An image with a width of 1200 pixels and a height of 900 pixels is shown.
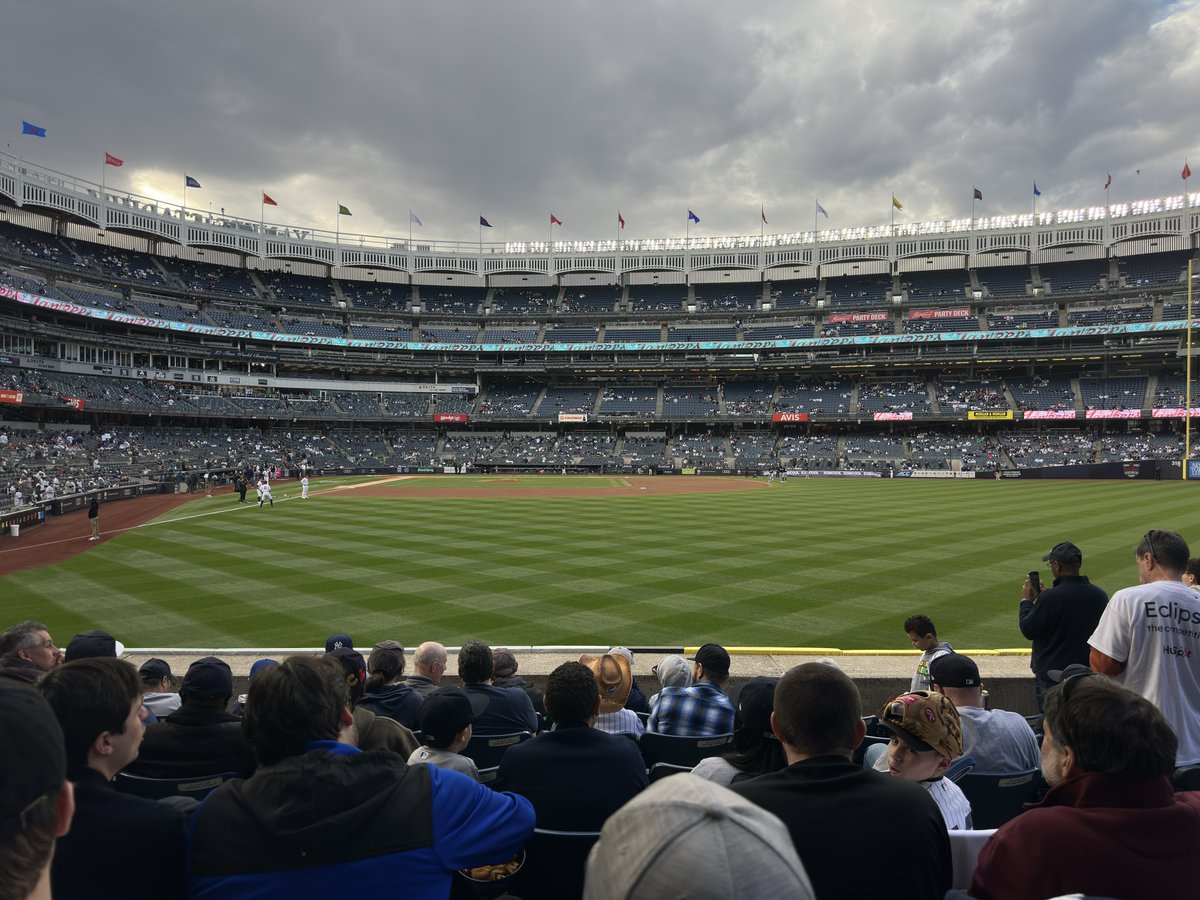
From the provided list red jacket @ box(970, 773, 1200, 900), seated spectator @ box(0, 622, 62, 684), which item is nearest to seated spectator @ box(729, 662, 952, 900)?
red jacket @ box(970, 773, 1200, 900)

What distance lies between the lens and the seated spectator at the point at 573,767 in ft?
12.1

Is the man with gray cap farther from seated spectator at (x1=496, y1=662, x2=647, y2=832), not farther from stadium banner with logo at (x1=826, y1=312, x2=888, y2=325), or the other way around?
stadium banner with logo at (x1=826, y1=312, x2=888, y2=325)

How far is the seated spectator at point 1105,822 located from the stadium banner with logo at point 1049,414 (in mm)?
85211

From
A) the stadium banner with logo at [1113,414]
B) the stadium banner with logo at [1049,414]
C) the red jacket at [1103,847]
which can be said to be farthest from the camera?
the stadium banner with logo at [1049,414]

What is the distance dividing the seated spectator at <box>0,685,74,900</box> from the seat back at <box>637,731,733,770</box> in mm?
4222

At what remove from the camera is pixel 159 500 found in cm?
4225

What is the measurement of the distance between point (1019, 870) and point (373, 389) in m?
95.4

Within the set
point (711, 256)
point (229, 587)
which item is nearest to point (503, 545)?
point (229, 587)

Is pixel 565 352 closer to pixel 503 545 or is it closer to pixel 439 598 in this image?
pixel 503 545

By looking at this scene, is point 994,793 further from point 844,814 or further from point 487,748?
point 487,748

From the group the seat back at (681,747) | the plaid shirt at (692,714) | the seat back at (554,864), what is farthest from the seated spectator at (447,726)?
the plaid shirt at (692,714)

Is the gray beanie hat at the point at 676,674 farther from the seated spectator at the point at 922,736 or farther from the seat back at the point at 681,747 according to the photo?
the seated spectator at the point at 922,736

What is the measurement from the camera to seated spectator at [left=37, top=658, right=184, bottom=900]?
2525mm

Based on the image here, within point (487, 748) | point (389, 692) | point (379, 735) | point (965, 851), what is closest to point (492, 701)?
point (487, 748)
